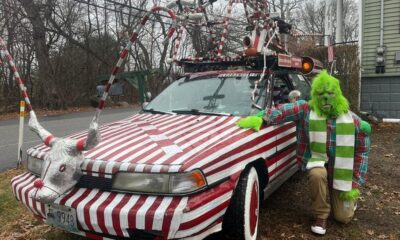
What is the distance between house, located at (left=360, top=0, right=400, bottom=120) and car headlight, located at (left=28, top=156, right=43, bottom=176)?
31.6 feet

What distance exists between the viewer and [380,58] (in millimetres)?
10547

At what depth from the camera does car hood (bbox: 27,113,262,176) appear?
270cm

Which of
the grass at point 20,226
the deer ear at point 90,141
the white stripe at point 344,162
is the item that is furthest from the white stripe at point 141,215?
the white stripe at point 344,162

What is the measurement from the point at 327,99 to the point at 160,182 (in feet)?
6.29

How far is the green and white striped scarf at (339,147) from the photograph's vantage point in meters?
3.68

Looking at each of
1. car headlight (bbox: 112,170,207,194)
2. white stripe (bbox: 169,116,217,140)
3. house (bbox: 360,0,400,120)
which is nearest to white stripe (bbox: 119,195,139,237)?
car headlight (bbox: 112,170,207,194)

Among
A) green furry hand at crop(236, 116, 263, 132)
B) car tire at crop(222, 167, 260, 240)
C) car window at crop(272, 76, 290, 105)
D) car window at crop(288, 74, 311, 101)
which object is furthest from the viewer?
car window at crop(288, 74, 311, 101)

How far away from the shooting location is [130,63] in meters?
32.8

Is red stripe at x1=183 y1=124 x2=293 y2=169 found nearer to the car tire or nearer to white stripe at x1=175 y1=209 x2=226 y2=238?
the car tire

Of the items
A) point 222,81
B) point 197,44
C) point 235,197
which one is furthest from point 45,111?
point 235,197

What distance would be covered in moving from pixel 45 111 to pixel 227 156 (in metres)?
18.7

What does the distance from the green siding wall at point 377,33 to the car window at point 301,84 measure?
20.3 ft

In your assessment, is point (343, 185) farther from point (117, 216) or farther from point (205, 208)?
point (117, 216)

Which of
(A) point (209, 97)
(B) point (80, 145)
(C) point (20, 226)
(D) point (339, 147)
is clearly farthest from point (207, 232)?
(C) point (20, 226)
